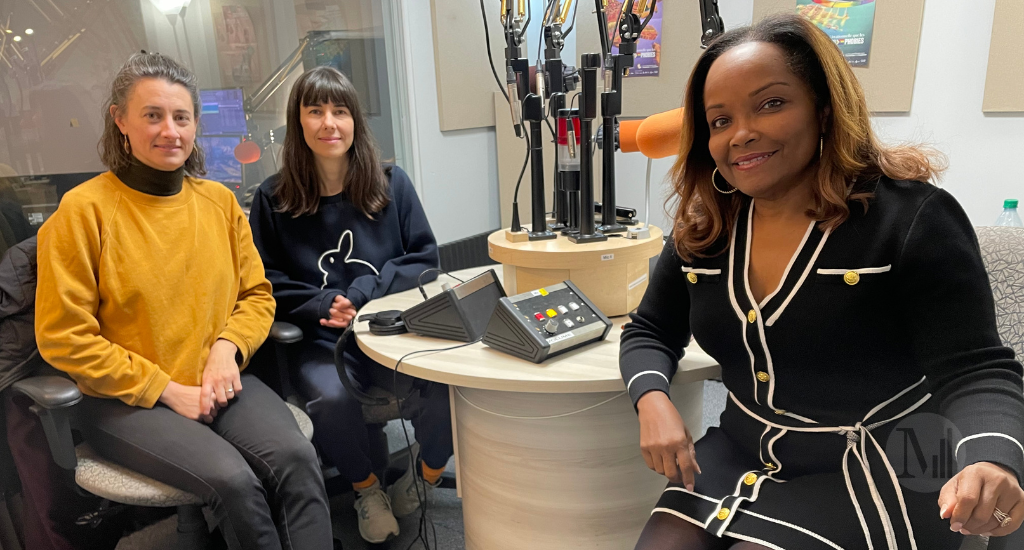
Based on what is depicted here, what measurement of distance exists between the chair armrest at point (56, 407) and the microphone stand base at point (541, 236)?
101 cm

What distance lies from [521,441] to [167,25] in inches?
71.4

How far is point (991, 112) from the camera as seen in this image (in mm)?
2086

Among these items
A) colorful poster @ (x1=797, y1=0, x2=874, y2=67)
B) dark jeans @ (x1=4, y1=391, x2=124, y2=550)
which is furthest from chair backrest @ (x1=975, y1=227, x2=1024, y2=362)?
dark jeans @ (x1=4, y1=391, x2=124, y2=550)

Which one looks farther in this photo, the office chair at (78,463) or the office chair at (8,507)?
the office chair at (8,507)

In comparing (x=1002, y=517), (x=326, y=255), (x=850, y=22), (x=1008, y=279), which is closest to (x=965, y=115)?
(x=850, y=22)

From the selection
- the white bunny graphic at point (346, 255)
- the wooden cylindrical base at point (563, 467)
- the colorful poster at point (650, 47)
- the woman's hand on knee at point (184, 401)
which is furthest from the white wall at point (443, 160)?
the wooden cylindrical base at point (563, 467)

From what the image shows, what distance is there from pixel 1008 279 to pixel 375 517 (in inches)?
60.9

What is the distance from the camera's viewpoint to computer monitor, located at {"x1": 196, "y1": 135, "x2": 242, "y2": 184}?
2352mm

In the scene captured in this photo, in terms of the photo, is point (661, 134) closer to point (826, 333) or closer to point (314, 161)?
point (826, 333)

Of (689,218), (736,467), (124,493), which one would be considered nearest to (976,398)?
(736,467)

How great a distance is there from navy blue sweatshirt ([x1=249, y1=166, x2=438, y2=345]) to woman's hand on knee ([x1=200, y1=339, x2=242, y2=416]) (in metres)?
0.26

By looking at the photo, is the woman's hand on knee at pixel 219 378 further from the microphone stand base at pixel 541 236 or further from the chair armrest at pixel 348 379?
the microphone stand base at pixel 541 236

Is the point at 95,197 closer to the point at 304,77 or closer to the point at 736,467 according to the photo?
the point at 304,77

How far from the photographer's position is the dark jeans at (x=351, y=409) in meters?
1.70
